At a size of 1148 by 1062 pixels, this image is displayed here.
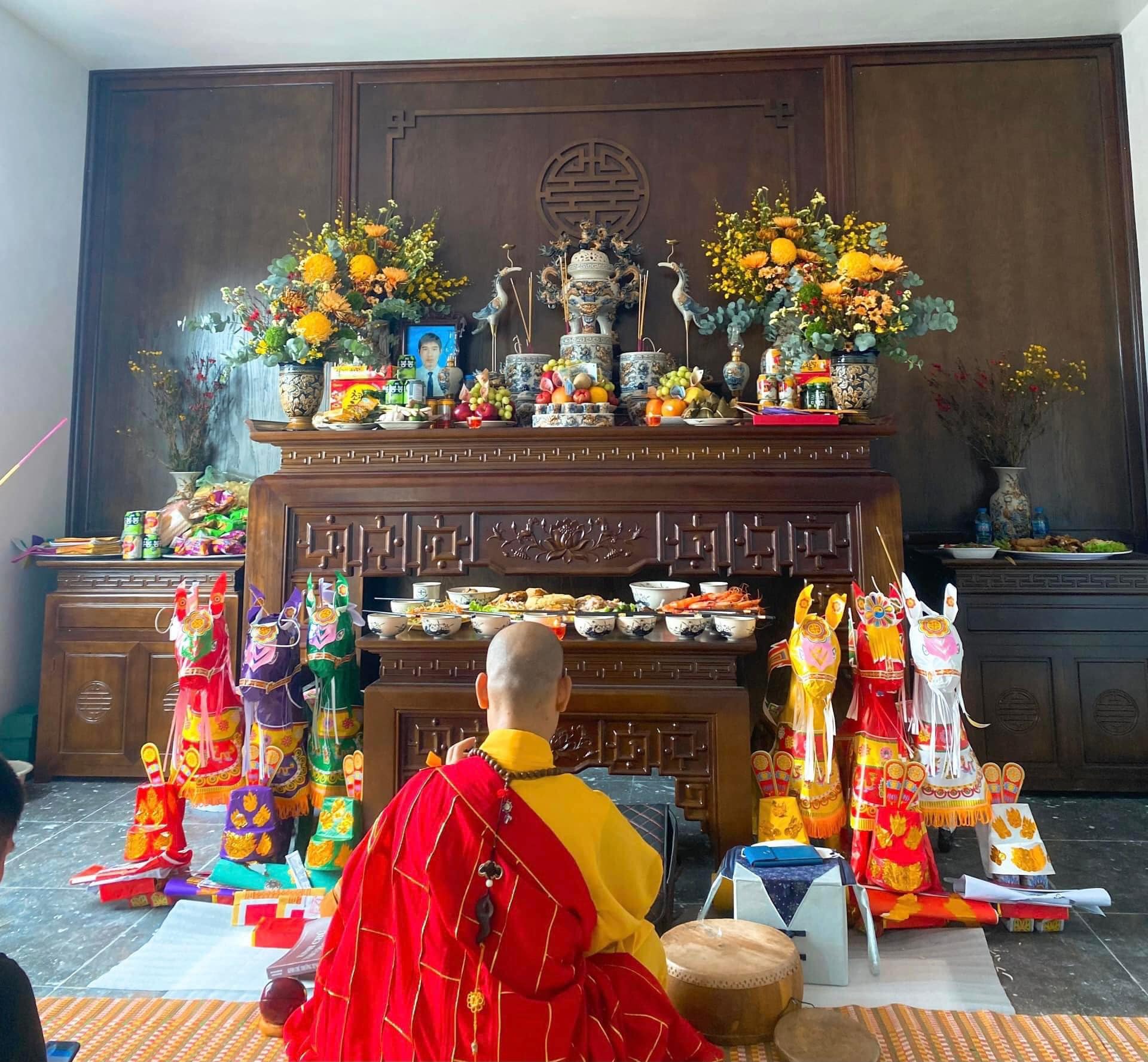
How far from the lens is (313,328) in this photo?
4051 millimetres

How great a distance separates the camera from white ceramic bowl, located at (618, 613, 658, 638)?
2.80 metres

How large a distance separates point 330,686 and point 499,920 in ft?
6.00

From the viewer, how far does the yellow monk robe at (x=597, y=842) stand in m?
1.40

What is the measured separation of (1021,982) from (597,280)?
11.5 feet

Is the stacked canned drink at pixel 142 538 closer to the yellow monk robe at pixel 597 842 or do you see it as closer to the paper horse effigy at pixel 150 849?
the paper horse effigy at pixel 150 849

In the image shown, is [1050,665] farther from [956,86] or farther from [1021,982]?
[956,86]

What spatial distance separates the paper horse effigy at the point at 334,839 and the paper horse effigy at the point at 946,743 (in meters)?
1.81

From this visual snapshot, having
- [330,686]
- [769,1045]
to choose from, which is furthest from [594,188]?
[769,1045]

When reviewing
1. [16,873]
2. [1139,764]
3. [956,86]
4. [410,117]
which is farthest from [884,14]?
[16,873]

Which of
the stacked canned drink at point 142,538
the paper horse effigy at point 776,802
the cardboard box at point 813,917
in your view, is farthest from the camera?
the stacked canned drink at point 142,538

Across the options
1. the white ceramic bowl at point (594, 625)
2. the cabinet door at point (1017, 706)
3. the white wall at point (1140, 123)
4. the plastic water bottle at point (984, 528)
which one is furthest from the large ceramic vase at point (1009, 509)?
the white ceramic bowl at point (594, 625)

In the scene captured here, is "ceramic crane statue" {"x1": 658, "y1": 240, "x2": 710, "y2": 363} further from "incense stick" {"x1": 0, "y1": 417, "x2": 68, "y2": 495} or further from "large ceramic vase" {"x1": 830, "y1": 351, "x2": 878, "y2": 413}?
"incense stick" {"x1": 0, "y1": 417, "x2": 68, "y2": 495}

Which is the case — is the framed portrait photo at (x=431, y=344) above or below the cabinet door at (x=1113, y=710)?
above

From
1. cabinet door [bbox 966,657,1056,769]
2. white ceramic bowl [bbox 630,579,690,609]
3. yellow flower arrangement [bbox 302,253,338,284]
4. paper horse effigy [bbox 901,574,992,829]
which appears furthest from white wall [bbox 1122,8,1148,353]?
yellow flower arrangement [bbox 302,253,338,284]
